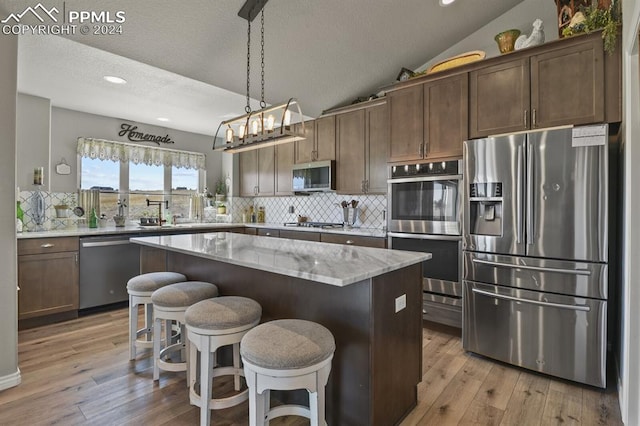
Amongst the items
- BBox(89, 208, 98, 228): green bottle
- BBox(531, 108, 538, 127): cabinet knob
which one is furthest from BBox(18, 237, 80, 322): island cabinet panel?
BBox(531, 108, 538, 127): cabinet knob

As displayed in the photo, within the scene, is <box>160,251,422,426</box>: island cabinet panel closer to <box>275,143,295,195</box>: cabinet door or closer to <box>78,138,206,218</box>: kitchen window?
<box>275,143,295,195</box>: cabinet door

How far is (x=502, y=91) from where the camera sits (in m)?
2.66

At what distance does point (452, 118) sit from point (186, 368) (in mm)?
2979

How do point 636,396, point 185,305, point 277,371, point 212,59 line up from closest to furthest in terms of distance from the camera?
point 277,371
point 636,396
point 185,305
point 212,59

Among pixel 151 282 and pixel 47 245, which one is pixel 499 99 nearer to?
pixel 151 282

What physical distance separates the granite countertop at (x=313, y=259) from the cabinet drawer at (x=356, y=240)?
4.14ft

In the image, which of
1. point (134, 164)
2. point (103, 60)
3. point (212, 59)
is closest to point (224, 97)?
point (212, 59)

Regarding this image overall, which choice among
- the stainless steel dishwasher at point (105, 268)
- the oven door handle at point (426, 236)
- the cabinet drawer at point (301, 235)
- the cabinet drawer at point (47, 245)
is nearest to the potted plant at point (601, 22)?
the oven door handle at point (426, 236)

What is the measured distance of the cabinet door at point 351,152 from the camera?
4047mm

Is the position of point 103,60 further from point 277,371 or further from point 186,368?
point 277,371

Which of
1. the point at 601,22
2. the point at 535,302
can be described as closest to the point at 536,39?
the point at 601,22

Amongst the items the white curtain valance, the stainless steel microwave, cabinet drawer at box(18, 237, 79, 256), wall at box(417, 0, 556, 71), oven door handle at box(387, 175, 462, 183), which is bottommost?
cabinet drawer at box(18, 237, 79, 256)

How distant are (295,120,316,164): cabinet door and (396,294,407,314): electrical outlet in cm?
314

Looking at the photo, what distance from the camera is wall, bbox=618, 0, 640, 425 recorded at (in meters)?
1.73
